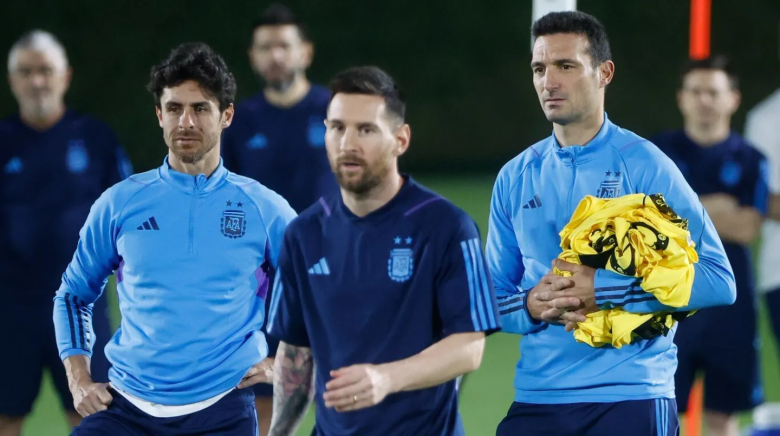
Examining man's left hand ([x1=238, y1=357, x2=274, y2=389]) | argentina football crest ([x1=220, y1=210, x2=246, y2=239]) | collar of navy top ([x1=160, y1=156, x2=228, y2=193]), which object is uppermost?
collar of navy top ([x1=160, y1=156, x2=228, y2=193])

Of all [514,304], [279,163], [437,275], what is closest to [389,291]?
[437,275]

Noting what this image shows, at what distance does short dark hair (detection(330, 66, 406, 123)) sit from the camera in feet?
12.2

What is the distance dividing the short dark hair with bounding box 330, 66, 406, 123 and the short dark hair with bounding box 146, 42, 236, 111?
75cm

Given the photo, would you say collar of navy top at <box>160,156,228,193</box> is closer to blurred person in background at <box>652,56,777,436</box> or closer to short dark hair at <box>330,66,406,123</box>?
short dark hair at <box>330,66,406,123</box>

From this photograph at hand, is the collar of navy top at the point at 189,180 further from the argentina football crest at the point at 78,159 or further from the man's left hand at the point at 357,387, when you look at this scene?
the argentina football crest at the point at 78,159

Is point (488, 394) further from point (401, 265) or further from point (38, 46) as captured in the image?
point (401, 265)

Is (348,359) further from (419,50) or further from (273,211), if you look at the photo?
(419,50)

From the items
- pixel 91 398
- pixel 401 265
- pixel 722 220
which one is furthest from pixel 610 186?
pixel 722 220

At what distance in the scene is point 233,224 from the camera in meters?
4.36

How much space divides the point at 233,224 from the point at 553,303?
1.20 metres

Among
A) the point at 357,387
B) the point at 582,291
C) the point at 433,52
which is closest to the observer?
the point at 357,387

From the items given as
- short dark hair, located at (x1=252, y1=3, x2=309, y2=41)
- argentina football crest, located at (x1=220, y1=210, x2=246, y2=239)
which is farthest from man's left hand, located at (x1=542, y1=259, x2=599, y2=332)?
short dark hair, located at (x1=252, y1=3, x2=309, y2=41)

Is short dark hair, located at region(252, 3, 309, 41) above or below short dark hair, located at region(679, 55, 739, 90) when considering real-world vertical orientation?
above

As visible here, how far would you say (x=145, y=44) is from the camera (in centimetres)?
1550
